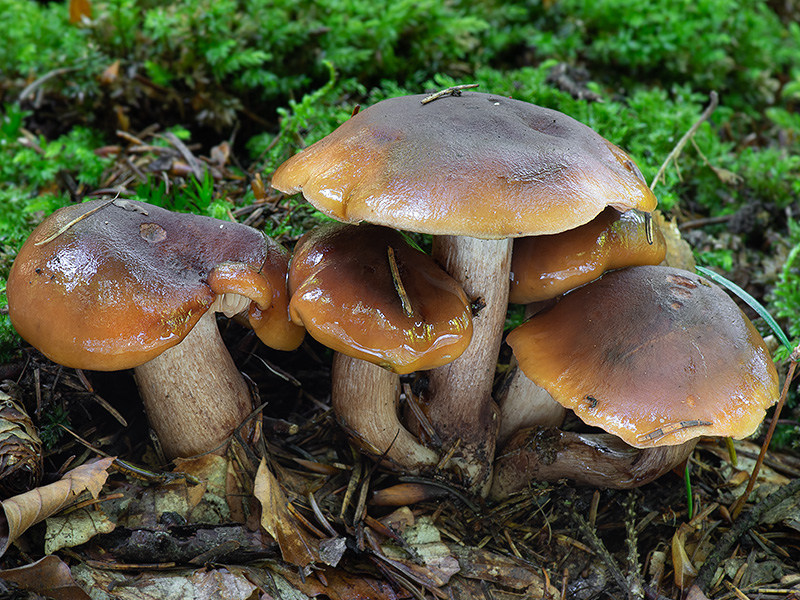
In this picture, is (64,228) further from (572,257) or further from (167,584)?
(572,257)

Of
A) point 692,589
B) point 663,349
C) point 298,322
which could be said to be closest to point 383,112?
point 298,322

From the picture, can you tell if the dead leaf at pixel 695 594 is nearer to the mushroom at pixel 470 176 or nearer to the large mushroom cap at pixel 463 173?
the mushroom at pixel 470 176

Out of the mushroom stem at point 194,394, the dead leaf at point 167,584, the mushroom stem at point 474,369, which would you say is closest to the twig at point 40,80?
the mushroom stem at point 194,394

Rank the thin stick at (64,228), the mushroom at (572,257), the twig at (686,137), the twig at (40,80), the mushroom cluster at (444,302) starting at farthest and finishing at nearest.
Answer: the twig at (40,80)
the twig at (686,137)
the mushroom at (572,257)
the thin stick at (64,228)
the mushroom cluster at (444,302)

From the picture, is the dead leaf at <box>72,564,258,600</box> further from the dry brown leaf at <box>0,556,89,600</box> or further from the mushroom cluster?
the mushroom cluster

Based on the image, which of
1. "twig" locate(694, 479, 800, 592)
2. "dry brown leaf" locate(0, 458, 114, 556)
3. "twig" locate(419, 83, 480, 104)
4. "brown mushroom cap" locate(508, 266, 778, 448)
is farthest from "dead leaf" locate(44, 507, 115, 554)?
"twig" locate(694, 479, 800, 592)

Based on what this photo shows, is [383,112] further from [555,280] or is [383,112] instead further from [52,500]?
[52,500]
